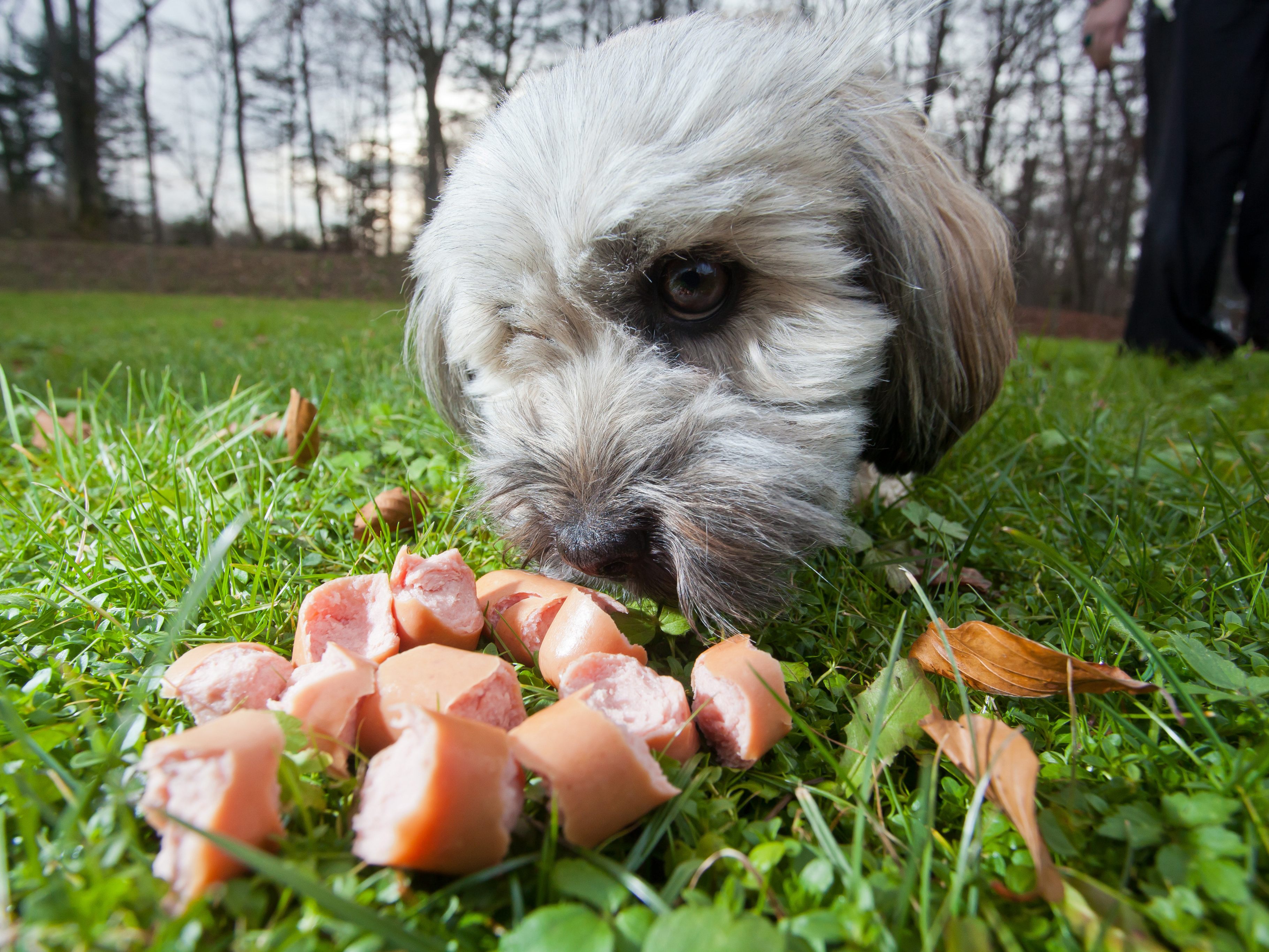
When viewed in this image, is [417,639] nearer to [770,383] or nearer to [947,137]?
[770,383]

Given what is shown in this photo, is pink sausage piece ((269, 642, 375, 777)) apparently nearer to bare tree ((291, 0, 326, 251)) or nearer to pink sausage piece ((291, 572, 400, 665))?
pink sausage piece ((291, 572, 400, 665))

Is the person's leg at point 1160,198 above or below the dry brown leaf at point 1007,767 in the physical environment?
above

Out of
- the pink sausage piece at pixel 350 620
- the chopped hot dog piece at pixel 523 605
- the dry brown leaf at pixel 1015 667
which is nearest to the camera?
the dry brown leaf at pixel 1015 667

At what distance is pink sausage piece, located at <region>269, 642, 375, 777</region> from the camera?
3.30 feet

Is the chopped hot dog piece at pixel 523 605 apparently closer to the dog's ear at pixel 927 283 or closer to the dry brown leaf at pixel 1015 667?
the dry brown leaf at pixel 1015 667

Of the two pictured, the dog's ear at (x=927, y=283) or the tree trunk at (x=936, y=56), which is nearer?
the dog's ear at (x=927, y=283)

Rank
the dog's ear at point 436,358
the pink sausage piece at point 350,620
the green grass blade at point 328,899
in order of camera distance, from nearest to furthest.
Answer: the green grass blade at point 328,899, the pink sausage piece at point 350,620, the dog's ear at point 436,358

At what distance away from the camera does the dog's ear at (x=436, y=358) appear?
2.29 meters

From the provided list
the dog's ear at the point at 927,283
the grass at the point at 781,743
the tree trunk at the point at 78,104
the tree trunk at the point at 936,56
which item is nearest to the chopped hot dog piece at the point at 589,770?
the grass at the point at 781,743

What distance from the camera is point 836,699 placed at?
1310 mm

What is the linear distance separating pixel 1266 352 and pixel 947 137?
562 centimetres

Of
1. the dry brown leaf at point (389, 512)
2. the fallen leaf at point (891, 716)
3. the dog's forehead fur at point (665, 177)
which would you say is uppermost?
the dog's forehead fur at point (665, 177)

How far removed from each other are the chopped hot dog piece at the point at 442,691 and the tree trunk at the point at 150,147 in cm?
3084

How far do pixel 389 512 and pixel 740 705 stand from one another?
1187 mm
